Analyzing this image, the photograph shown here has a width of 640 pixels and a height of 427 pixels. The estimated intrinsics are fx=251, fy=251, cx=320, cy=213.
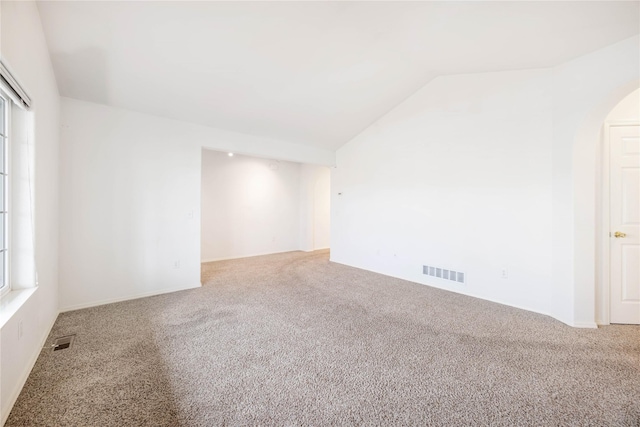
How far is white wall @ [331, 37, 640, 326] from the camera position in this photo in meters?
2.70

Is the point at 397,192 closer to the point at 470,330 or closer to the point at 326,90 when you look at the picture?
the point at 326,90

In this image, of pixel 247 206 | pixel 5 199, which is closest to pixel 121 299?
pixel 5 199

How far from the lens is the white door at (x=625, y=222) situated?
271 cm

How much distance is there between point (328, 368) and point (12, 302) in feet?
7.65

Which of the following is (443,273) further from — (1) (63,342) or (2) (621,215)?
(1) (63,342)

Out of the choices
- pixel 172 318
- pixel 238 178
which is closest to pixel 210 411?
pixel 172 318

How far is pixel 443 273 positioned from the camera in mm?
3932

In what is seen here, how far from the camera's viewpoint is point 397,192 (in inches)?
180

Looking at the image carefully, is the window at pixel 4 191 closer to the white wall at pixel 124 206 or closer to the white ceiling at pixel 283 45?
the white ceiling at pixel 283 45

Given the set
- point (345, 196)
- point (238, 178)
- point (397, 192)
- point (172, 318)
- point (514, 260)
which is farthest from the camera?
point (238, 178)

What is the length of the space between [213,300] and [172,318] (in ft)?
2.00

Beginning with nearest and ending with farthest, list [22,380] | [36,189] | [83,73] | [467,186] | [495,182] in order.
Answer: [22,380] < [36,189] < [83,73] < [495,182] < [467,186]

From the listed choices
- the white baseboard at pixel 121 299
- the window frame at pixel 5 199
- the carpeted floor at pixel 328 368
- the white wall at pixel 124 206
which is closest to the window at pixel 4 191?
the window frame at pixel 5 199

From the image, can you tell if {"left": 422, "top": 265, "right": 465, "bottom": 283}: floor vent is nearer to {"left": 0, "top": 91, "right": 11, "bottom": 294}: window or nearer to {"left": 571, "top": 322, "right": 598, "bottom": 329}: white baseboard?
{"left": 571, "top": 322, "right": 598, "bottom": 329}: white baseboard
